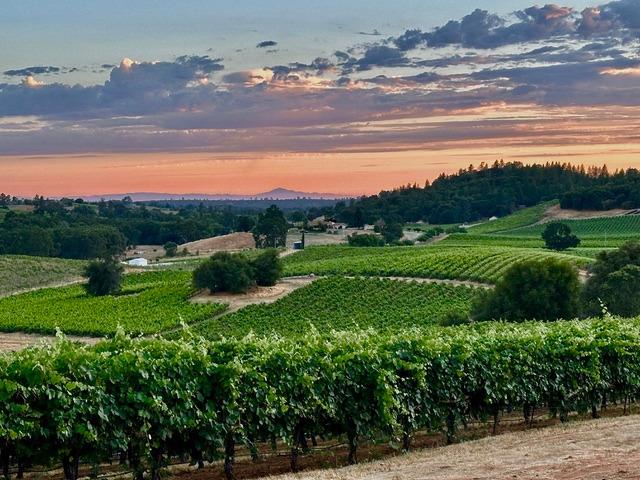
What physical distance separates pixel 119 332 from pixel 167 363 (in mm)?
1036

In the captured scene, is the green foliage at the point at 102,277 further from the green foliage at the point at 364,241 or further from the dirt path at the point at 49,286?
the green foliage at the point at 364,241

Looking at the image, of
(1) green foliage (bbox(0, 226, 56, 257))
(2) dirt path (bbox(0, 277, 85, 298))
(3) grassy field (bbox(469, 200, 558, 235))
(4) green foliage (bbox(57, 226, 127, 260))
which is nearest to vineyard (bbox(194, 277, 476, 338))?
(2) dirt path (bbox(0, 277, 85, 298))

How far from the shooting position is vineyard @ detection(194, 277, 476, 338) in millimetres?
62125

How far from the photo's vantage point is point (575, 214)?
16362cm

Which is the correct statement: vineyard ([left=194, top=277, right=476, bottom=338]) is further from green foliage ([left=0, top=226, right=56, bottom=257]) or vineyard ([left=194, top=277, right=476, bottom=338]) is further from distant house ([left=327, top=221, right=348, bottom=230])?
distant house ([left=327, top=221, right=348, bottom=230])

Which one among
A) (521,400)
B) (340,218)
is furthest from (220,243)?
(521,400)

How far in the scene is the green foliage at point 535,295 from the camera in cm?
5472

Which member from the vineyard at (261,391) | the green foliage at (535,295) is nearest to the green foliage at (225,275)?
the green foliage at (535,295)

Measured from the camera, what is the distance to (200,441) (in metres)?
14.2

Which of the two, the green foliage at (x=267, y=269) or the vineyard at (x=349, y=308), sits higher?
the green foliage at (x=267, y=269)

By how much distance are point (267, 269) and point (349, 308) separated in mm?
11399

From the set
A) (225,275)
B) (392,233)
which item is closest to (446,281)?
(225,275)

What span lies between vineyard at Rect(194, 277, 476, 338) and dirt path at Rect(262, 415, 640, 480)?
4048 centimetres

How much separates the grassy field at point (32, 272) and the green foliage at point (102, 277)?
16.8 metres
